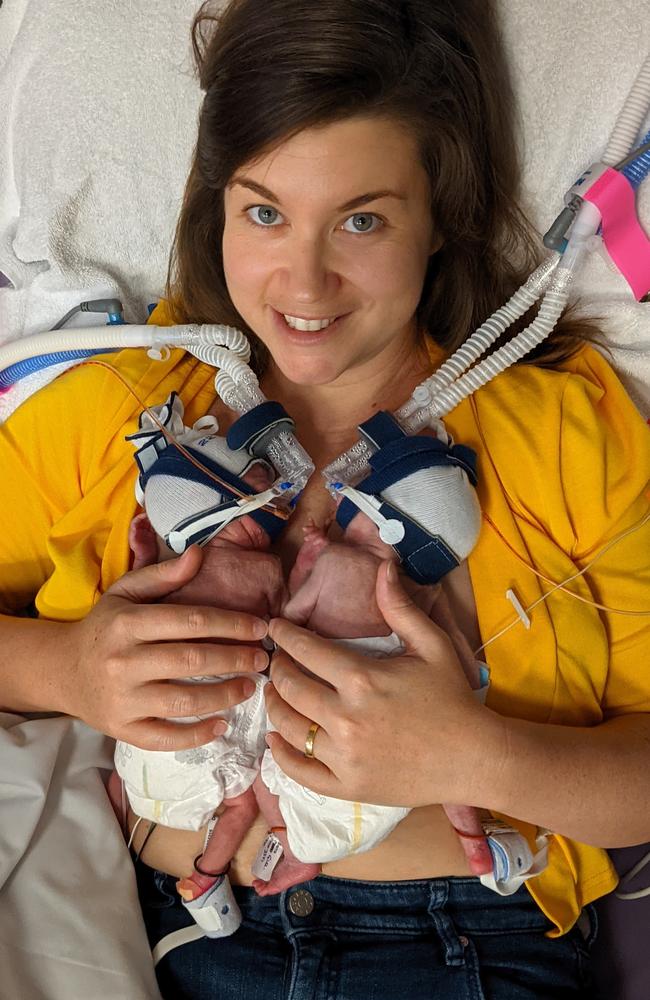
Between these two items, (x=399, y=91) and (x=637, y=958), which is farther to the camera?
(x=637, y=958)

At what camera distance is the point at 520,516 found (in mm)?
1716

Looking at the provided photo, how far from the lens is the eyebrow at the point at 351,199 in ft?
4.86

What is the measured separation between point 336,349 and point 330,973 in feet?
3.40

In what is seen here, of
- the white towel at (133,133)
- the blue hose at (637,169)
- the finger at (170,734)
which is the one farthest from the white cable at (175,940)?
the blue hose at (637,169)

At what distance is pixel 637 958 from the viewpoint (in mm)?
1658

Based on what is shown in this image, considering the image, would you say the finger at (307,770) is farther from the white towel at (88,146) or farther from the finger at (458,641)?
the white towel at (88,146)

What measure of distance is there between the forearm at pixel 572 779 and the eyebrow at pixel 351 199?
32.6 inches

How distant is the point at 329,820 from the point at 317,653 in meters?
0.28

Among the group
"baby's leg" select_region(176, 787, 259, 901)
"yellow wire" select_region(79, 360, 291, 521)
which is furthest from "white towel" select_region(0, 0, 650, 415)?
"baby's leg" select_region(176, 787, 259, 901)

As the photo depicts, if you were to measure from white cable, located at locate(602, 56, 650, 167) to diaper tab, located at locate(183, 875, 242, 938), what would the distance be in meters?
1.47

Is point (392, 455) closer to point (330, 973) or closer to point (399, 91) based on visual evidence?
point (399, 91)

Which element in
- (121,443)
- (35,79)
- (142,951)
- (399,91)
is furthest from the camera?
(35,79)

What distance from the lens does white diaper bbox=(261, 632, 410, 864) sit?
58.0 inches

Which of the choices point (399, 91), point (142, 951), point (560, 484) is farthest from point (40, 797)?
point (399, 91)
